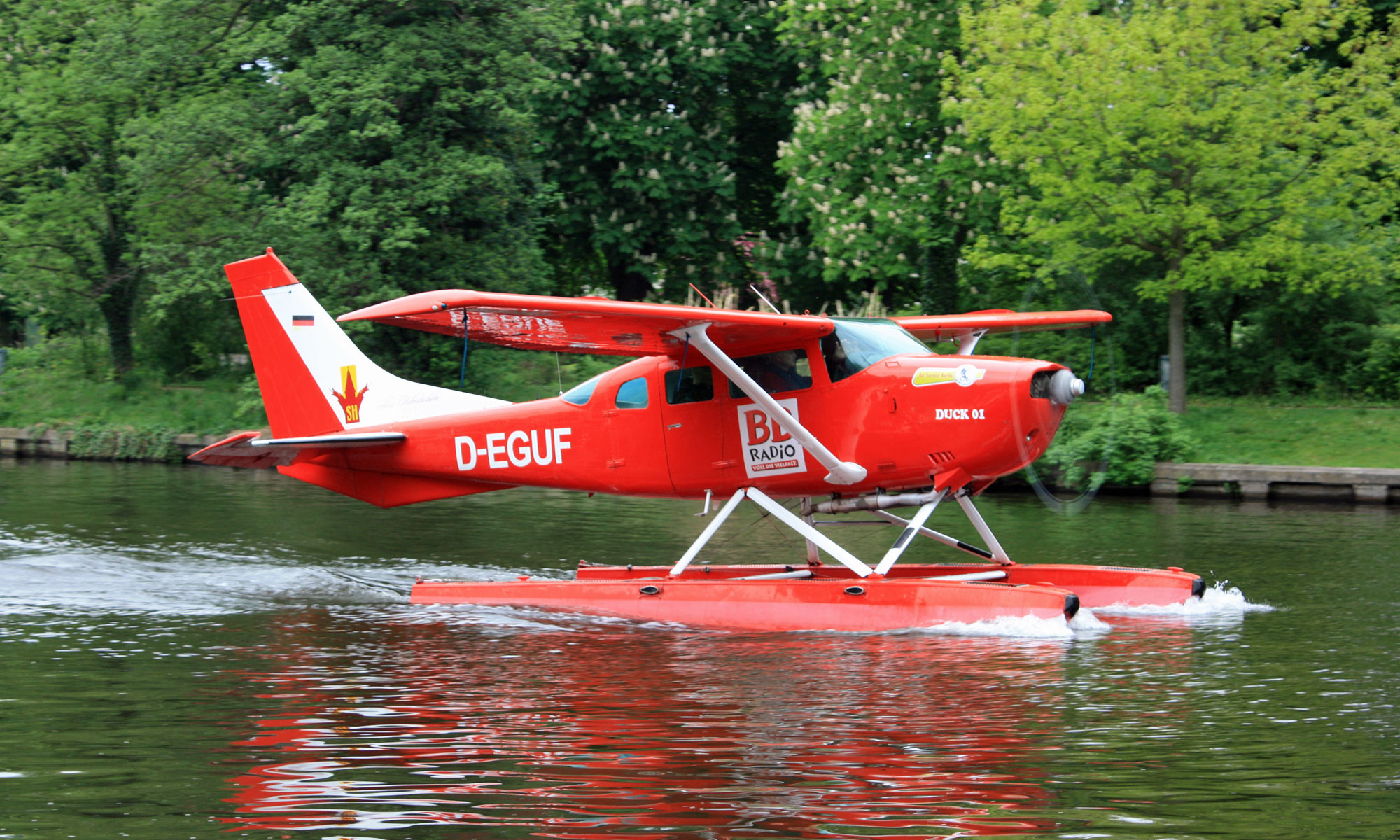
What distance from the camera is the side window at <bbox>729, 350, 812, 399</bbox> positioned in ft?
34.6

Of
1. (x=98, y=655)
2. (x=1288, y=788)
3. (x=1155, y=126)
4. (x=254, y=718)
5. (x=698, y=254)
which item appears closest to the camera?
(x=1288, y=788)

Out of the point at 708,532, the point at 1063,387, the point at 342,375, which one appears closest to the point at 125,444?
the point at 342,375

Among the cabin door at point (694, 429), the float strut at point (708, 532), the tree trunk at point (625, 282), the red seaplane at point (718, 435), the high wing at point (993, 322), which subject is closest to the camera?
the red seaplane at point (718, 435)

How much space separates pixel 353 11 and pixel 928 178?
1198 cm

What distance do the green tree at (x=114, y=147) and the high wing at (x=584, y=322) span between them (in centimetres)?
1826

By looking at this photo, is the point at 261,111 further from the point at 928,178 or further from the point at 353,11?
the point at 928,178

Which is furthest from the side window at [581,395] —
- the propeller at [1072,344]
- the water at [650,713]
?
the propeller at [1072,344]

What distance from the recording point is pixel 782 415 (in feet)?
33.2

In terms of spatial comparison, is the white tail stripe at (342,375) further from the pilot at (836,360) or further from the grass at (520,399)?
the grass at (520,399)

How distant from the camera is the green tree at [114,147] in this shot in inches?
1065

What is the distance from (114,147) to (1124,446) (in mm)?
22327

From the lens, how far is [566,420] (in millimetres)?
11594

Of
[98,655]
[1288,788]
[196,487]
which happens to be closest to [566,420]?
[98,655]

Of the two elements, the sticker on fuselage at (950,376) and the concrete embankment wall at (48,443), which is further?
the concrete embankment wall at (48,443)
